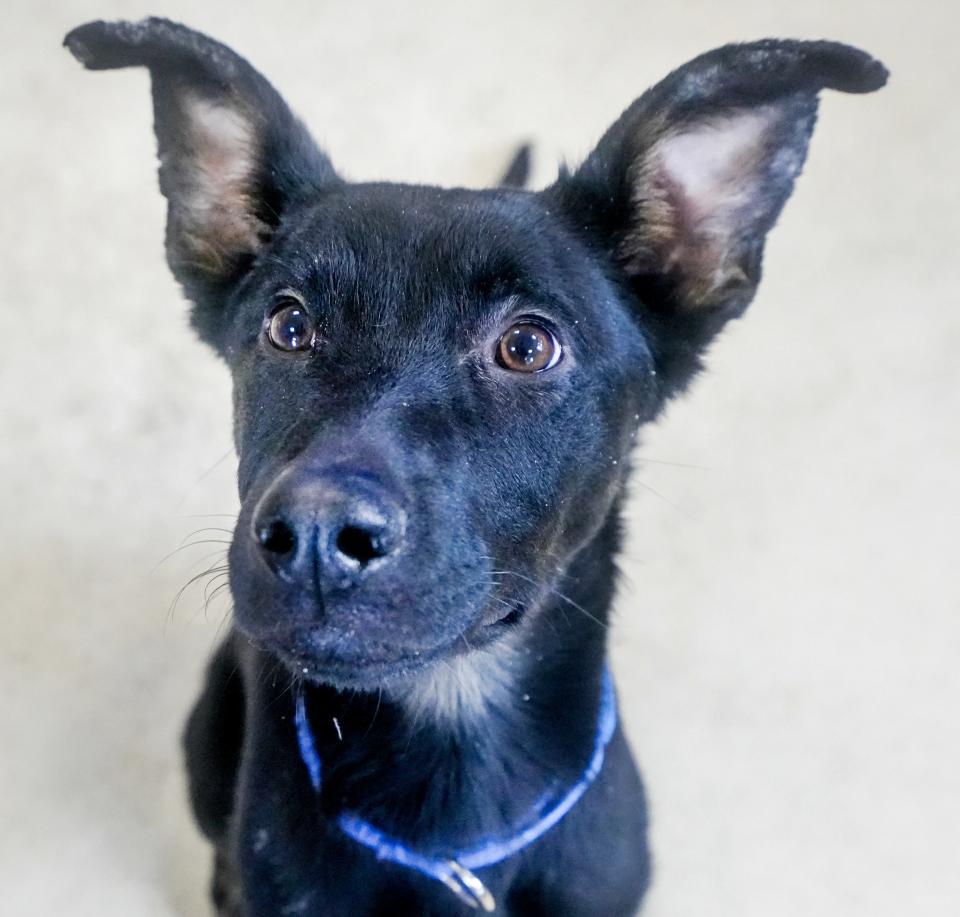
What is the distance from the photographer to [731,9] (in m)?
3.66

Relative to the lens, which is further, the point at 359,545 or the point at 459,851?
the point at 459,851

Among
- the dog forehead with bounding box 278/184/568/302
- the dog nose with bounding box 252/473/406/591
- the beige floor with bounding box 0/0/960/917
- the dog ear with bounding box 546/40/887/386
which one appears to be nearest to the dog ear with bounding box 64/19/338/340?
the dog forehead with bounding box 278/184/568/302

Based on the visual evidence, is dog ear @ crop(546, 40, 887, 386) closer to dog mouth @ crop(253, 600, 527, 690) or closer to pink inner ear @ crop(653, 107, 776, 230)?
pink inner ear @ crop(653, 107, 776, 230)

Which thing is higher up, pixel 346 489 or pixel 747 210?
pixel 747 210

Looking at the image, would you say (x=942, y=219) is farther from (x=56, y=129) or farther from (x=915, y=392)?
(x=56, y=129)

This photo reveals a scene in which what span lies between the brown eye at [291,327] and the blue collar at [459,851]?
1.96 ft

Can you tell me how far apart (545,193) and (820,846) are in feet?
5.55

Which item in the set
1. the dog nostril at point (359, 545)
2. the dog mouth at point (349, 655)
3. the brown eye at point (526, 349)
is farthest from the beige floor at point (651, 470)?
the dog nostril at point (359, 545)

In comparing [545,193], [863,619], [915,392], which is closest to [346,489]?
[545,193]

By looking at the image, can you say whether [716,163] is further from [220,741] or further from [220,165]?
→ [220,741]

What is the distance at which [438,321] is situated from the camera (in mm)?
1534

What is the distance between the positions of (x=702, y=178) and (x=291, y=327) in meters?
0.69

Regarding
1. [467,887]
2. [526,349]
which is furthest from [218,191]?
[467,887]

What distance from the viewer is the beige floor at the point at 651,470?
99.7 inches
